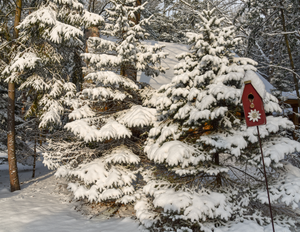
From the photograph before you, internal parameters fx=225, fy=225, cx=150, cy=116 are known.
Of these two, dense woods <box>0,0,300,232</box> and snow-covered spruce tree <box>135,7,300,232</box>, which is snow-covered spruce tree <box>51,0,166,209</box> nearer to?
dense woods <box>0,0,300,232</box>

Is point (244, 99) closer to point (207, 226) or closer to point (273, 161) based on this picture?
point (273, 161)

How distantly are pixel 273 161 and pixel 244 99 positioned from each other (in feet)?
4.74

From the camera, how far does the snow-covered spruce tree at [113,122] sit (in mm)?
6281

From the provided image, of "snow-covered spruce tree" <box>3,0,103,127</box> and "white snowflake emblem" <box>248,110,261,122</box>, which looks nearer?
"white snowflake emblem" <box>248,110,261,122</box>

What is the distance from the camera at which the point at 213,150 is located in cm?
503

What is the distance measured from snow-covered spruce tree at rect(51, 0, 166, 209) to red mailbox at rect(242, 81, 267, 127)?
103 inches

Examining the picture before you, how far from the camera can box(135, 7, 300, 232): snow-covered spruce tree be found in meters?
4.82

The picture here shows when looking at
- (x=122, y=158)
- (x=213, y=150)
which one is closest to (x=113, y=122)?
(x=122, y=158)

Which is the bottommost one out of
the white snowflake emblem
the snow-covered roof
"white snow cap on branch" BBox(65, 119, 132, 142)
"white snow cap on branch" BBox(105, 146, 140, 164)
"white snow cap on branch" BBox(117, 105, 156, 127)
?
"white snow cap on branch" BBox(105, 146, 140, 164)

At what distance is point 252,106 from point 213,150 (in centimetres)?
126

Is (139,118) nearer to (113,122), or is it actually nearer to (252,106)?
(113,122)

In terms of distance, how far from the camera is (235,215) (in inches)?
209

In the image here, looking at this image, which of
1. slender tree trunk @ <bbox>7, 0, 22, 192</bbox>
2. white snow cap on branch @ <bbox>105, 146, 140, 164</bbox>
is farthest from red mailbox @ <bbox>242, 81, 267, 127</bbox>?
slender tree trunk @ <bbox>7, 0, 22, 192</bbox>

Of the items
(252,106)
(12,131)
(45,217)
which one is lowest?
(45,217)
